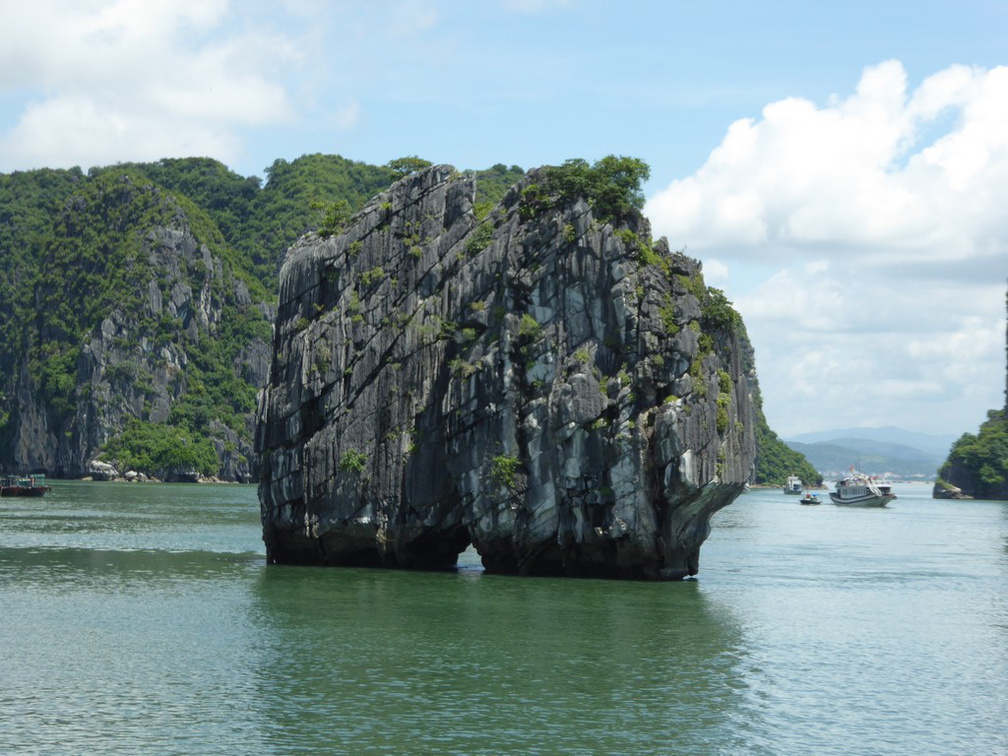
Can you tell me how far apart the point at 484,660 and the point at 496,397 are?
18.8 metres

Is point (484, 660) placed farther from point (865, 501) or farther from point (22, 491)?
point (865, 501)

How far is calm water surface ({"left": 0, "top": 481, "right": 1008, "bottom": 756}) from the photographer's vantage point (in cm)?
2939

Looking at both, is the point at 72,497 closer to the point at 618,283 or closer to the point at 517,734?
the point at 618,283

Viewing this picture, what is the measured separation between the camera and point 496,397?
54812 mm

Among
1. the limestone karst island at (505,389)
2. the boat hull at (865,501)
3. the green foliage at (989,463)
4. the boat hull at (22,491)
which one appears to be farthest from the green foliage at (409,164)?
the green foliage at (989,463)

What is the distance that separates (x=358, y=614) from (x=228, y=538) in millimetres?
35914

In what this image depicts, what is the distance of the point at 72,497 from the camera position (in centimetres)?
13612

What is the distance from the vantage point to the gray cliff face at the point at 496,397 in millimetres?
52531

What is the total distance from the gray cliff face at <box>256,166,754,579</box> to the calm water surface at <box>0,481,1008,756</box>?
99.2 inches

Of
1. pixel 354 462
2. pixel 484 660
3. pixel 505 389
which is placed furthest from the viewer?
pixel 354 462

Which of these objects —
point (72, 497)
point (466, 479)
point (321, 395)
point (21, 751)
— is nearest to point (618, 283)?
point (466, 479)

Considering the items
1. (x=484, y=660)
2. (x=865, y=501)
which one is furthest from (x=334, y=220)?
(x=865, y=501)

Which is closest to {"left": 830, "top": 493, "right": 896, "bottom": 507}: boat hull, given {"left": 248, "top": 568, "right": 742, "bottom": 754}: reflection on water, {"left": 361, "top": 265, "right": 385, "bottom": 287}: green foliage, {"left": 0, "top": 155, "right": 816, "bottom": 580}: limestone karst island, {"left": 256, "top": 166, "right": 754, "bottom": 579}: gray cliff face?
{"left": 0, "top": 155, "right": 816, "bottom": 580}: limestone karst island

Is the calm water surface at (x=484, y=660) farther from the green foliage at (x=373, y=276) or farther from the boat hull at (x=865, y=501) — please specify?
the boat hull at (x=865, y=501)
